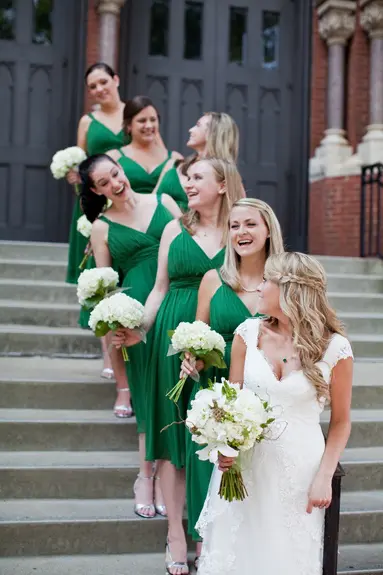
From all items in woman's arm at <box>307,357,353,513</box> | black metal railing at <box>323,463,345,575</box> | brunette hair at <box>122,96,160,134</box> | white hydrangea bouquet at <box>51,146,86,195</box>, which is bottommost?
black metal railing at <box>323,463,345,575</box>

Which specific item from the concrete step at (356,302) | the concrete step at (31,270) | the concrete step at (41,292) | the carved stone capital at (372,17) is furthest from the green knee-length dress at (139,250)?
the carved stone capital at (372,17)

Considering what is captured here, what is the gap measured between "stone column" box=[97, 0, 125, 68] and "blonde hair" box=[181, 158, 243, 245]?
554cm

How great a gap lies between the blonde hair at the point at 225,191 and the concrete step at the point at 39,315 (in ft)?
8.39

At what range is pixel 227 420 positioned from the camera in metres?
2.57

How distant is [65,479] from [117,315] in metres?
1.23

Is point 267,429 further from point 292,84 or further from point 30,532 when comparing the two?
point 292,84

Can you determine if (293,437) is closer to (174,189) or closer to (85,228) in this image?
(174,189)

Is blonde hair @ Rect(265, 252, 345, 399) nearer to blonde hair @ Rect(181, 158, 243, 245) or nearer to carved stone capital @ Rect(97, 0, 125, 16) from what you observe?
blonde hair @ Rect(181, 158, 243, 245)

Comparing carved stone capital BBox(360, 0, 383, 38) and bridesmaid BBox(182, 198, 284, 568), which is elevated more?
carved stone capital BBox(360, 0, 383, 38)

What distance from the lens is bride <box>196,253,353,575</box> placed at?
9.23 ft

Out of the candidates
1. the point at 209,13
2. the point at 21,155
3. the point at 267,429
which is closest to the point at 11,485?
the point at 267,429

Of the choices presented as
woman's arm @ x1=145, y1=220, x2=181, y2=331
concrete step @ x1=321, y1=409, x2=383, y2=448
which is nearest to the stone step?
concrete step @ x1=321, y1=409, x2=383, y2=448

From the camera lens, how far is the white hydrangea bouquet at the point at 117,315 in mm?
3594

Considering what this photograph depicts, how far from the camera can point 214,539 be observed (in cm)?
295
